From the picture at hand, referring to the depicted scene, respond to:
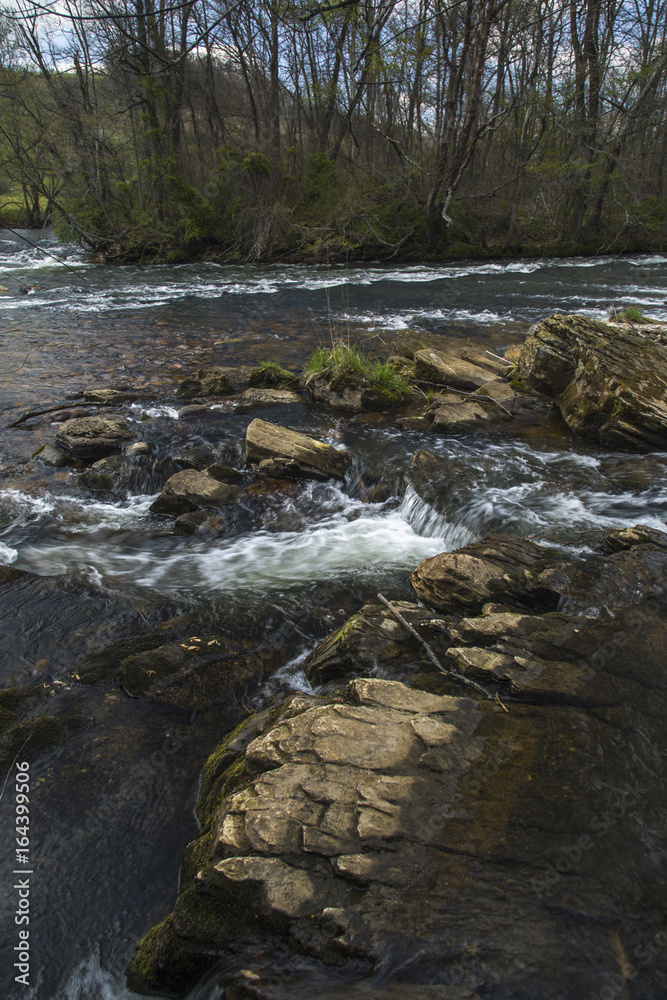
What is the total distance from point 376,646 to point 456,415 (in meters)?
4.11

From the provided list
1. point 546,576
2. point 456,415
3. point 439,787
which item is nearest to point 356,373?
point 456,415

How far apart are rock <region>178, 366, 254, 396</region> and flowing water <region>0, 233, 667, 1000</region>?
1.24 feet

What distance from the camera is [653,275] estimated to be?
14430 millimetres

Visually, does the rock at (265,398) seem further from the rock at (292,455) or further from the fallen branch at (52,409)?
the fallen branch at (52,409)

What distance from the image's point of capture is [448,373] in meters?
7.22

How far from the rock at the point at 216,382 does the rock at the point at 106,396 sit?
744 mm

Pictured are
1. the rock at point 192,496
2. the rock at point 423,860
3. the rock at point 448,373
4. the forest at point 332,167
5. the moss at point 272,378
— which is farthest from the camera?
the forest at point 332,167

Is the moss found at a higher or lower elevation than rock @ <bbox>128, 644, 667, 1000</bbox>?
higher

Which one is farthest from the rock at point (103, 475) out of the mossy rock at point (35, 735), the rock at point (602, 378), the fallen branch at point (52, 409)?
the rock at point (602, 378)

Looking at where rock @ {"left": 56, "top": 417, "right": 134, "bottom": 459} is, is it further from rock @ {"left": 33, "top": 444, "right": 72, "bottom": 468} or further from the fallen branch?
the fallen branch

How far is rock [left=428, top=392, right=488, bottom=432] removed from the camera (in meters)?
6.23

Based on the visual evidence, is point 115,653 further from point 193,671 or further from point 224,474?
point 224,474

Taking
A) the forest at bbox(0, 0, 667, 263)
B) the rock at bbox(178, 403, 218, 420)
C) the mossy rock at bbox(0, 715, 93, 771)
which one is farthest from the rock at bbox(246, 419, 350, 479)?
the forest at bbox(0, 0, 667, 263)

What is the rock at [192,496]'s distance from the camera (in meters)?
5.07
